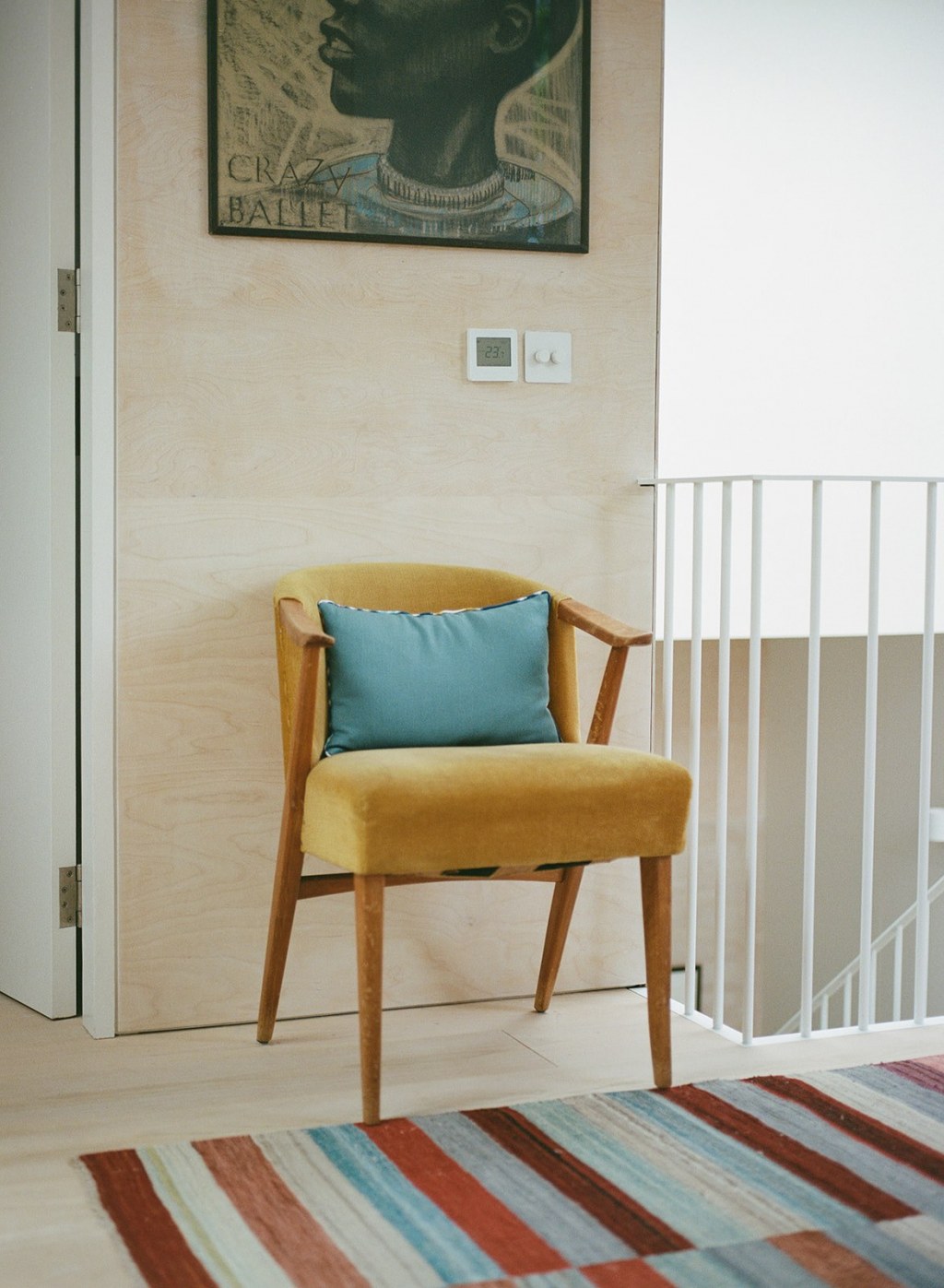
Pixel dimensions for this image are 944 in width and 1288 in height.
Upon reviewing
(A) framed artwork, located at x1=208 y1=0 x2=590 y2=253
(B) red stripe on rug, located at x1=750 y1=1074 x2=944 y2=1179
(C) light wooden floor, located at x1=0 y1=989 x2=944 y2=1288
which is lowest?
(C) light wooden floor, located at x1=0 y1=989 x2=944 y2=1288

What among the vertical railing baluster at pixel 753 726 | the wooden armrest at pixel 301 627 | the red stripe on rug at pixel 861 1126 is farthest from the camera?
the vertical railing baluster at pixel 753 726

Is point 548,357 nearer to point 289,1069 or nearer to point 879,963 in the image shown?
point 289,1069

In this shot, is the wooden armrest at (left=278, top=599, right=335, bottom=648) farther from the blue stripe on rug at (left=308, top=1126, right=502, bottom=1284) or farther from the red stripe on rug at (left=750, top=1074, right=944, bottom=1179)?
the red stripe on rug at (left=750, top=1074, right=944, bottom=1179)

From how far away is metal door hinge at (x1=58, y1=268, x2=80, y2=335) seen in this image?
265cm

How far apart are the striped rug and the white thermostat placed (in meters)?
1.36

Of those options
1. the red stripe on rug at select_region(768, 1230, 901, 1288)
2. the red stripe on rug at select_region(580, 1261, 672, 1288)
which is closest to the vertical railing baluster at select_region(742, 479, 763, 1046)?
the red stripe on rug at select_region(768, 1230, 901, 1288)

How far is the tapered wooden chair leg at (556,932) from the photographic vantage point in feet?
8.84

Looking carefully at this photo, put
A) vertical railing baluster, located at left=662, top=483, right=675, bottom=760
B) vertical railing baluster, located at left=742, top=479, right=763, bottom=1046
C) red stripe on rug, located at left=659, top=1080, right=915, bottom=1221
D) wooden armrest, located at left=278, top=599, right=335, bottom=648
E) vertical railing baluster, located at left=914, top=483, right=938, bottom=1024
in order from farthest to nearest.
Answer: vertical railing baluster, located at left=662, top=483, right=675, bottom=760, vertical railing baluster, located at left=914, top=483, right=938, bottom=1024, vertical railing baluster, located at left=742, top=479, right=763, bottom=1046, wooden armrest, located at left=278, top=599, right=335, bottom=648, red stripe on rug, located at left=659, top=1080, right=915, bottom=1221

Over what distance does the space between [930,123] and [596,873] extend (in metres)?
2.53

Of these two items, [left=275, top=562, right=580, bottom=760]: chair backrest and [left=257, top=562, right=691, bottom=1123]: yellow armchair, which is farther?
[left=275, top=562, right=580, bottom=760]: chair backrest

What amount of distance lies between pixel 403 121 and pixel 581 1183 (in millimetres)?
1905

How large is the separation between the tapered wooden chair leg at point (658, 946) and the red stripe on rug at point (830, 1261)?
54 cm

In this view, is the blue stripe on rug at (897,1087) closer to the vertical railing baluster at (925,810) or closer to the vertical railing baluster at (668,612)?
the vertical railing baluster at (925,810)

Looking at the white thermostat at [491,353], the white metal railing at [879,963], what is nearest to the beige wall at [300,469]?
the white thermostat at [491,353]
